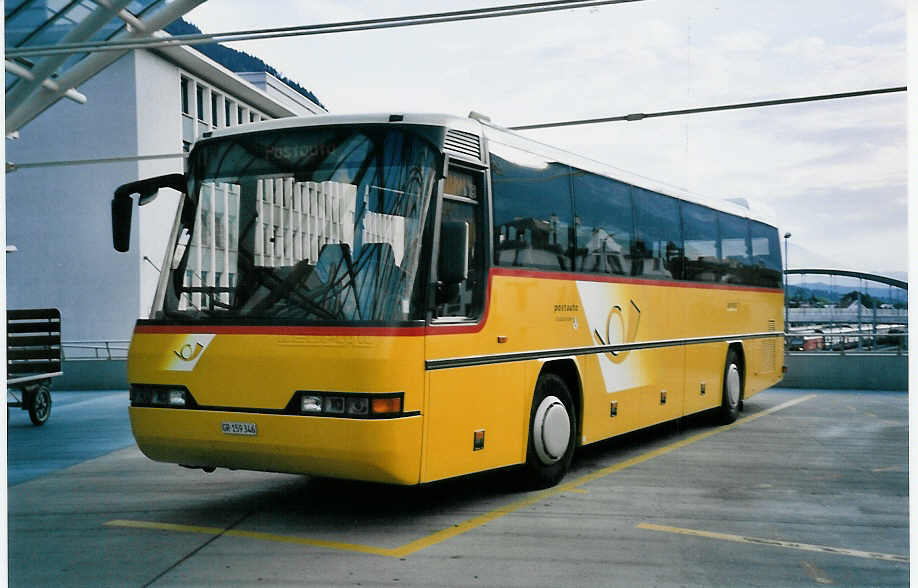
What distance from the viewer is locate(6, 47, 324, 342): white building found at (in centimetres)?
3938

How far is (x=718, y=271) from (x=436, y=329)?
27.3 feet

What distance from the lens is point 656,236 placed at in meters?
12.5

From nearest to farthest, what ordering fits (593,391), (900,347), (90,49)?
(593,391) < (90,49) < (900,347)

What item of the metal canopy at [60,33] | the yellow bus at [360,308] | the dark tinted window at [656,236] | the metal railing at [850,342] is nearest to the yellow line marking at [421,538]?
the yellow bus at [360,308]

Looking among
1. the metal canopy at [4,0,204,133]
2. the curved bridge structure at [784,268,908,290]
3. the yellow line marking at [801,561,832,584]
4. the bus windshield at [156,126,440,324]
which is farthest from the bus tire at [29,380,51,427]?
the curved bridge structure at [784,268,908,290]

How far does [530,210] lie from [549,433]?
6.71 ft

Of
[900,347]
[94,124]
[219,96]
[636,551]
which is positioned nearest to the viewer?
[636,551]

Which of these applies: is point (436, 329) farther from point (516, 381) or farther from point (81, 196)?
point (81, 196)

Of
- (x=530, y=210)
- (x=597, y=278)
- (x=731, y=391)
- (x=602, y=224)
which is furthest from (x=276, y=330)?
(x=731, y=391)

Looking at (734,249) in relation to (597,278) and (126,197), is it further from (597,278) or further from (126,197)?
(126,197)

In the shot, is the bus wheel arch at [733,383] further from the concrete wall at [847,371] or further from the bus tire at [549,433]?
the concrete wall at [847,371]

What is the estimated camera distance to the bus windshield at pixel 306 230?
741 centimetres

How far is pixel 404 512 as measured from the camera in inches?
327


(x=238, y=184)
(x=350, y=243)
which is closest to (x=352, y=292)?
(x=350, y=243)
